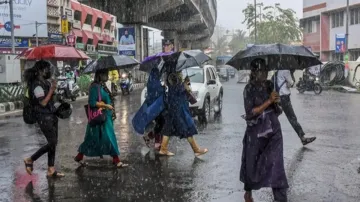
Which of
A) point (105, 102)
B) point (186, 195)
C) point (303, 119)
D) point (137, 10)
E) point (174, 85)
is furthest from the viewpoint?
point (137, 10)

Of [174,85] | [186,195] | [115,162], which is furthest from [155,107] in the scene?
[186,195]

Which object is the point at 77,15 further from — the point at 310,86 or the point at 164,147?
the point at 164,147

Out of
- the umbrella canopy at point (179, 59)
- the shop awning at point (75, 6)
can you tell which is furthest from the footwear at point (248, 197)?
the shop awning at point (75, 6)

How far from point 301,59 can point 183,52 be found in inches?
115

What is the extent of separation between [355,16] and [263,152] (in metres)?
40.3

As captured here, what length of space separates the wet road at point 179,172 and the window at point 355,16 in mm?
32664

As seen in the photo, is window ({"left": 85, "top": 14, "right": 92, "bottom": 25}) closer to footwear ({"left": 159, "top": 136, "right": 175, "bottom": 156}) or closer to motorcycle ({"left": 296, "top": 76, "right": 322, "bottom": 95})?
motorcycle ({"left": 296, "top": 76, "right": 322, "bottom": 95})

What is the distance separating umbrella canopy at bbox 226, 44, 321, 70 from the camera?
18.6 feet

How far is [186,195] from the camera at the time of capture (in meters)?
6.04

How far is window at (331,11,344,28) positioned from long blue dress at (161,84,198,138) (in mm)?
39253

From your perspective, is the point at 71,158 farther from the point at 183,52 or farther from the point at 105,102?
the point at 183,52

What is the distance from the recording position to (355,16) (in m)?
42.4

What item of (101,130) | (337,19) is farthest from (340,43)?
(101,130)

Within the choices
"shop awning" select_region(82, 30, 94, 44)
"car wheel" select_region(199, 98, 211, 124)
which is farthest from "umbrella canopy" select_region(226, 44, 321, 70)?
"shop awning" select_region(82, 30, 94, 44)
